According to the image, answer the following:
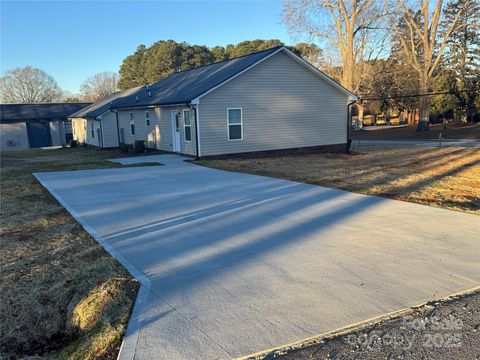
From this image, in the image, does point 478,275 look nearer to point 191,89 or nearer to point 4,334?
point 4,334

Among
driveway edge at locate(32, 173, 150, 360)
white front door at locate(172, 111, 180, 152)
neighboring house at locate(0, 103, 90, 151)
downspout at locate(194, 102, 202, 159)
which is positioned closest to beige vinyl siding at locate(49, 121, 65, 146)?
neighboring house at locate(0, 103, 90, 151)

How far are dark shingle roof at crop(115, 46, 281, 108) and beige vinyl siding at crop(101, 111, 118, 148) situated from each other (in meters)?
2.25

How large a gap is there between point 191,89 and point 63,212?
12.0 meters

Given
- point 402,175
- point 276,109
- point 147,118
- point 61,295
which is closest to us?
point 61,295

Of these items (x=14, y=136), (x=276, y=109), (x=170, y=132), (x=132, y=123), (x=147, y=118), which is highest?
(x=276, y=109)

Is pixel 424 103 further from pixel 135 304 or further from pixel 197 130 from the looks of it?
pixel 135 304

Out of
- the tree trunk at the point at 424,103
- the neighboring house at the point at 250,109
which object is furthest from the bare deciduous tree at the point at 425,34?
the neighboring house at the point at 250,109

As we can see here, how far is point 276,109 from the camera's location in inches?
752

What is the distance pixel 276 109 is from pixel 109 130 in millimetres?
13044

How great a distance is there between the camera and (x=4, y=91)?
6394 centimetres

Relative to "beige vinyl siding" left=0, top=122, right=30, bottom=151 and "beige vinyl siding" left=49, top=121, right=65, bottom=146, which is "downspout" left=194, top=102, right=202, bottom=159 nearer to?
"beige vinyl siding" left=49, top=121, right=65, bottom=146

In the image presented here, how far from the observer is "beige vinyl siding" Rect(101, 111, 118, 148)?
87.1ft

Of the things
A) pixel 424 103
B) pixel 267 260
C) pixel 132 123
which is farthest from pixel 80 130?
pixel 267 260

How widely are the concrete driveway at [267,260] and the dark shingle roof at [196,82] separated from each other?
30.6ft
